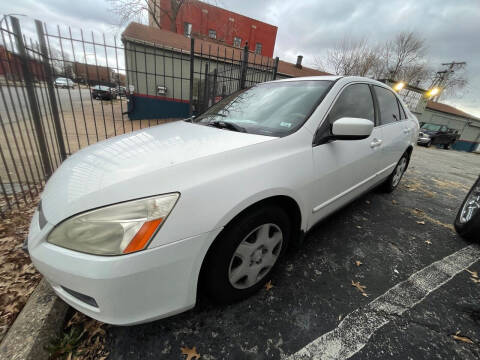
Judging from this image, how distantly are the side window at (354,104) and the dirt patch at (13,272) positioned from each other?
256 cm

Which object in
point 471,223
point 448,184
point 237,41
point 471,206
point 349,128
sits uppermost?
point 237,41

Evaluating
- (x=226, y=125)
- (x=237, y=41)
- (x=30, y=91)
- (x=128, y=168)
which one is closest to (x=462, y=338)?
(x=226, y=125)

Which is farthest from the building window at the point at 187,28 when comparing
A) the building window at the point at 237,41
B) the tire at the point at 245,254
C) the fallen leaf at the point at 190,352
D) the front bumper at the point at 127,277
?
the fallen leaf at the point at 190,352

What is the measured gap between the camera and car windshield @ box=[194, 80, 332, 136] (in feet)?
5.68

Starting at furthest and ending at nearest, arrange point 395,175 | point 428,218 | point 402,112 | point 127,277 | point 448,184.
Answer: point 448,184 → point 395,175 → point 402,112 → point 428,218 → point 127,277

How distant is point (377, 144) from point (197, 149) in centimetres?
203

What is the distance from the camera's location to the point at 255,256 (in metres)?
1.51

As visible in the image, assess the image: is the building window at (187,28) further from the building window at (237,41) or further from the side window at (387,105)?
the side window at (387,105)

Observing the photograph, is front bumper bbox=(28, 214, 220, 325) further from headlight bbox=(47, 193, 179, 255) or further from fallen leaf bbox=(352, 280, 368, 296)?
fallen leaf bbox=(352, 280, 368, 296)

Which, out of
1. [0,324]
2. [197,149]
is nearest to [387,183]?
[197,149]

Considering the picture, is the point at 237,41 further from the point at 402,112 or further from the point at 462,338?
the point at 462,338

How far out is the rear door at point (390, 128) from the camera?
2.63 metres

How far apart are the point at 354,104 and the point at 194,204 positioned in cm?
194

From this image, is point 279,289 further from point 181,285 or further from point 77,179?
point 77,179
